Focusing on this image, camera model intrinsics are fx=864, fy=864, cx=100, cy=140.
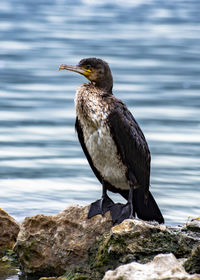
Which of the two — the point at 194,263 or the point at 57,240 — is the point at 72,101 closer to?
the point at 57,240

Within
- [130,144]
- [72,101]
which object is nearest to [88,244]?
Answer: [130,144]

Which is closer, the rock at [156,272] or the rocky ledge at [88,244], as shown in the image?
the rock at [156,272]

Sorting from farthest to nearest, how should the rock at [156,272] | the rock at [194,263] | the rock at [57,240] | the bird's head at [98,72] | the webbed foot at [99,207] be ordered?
the bird's head at [98,72] < the webbed foot at [99,207] < the rock at [57,240] < the rock at [194,263] < the rock at [156,272]

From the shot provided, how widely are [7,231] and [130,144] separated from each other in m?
1.29

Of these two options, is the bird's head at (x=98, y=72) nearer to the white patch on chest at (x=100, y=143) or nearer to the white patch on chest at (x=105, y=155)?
the white patch on chest at (x=100, y=143)

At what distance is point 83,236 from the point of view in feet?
21.8

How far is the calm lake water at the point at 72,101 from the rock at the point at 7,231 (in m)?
1.58

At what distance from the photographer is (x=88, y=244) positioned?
6.59m

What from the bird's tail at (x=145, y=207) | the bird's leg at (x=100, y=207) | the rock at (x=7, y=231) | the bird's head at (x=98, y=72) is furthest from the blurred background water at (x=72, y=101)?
the bird's head at (x=98, y=72)

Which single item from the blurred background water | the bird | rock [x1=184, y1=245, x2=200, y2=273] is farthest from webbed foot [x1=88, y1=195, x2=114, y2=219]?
the blurred background water

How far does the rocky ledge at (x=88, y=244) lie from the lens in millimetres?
6098

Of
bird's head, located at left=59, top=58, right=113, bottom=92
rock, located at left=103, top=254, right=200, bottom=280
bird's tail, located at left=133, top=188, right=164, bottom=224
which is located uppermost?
bird's head, located at left=59, top=58, right=113, bottom=92

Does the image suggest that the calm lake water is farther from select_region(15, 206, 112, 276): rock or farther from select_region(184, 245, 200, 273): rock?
select_region(184, 245, 200, 273): rock

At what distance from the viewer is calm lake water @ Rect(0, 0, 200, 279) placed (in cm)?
1017
